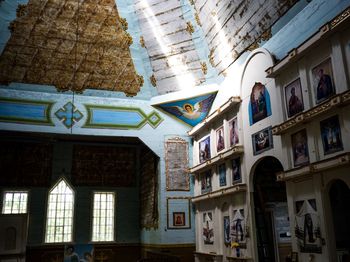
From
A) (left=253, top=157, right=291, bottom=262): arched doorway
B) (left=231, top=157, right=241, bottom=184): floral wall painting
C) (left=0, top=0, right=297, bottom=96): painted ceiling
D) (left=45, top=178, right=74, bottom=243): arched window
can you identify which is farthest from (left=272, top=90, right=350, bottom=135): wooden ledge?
(left=45, top=178, right=74, bottom=243): arched window

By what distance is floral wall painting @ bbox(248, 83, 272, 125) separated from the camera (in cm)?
965

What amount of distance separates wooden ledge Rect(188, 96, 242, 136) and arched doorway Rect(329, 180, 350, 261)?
144 inches

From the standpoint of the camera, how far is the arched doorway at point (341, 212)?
8465 millimetres

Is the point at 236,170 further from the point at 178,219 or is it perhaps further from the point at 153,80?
the point at 153,80

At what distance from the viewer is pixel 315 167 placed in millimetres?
7445

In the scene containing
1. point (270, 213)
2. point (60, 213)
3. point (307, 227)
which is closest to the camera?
point (307, 227)

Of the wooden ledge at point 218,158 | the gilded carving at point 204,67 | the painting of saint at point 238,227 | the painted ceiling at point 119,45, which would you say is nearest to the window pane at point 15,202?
the painted ceiling at point 119,45

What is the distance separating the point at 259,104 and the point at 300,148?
213 cm

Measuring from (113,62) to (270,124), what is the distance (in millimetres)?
6908

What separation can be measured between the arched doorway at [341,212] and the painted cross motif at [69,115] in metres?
9.16

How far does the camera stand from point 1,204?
1570cm

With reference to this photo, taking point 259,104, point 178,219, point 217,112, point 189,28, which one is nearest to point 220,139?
point 217,112

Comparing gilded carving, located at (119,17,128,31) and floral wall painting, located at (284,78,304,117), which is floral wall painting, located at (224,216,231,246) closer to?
floral wall painting, located at (284,78,304,117)

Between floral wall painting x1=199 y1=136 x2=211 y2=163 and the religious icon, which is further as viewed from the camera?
the religious icon
